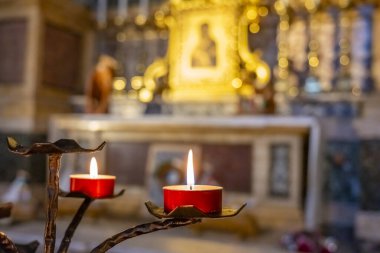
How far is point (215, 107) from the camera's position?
18.4ft

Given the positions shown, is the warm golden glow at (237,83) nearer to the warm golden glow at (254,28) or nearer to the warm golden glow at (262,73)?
the warm golden glow at (262,73)

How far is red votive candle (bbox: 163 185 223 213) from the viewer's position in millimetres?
1022

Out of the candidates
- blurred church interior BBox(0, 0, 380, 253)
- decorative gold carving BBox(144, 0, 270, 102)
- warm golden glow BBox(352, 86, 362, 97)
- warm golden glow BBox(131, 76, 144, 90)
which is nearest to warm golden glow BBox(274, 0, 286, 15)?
blurred church interior BBox(0, 0, 380, 253)

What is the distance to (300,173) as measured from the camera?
4602mm

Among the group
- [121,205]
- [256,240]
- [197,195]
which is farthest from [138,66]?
[197,195]

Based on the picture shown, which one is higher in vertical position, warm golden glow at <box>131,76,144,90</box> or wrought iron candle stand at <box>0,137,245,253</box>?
warm golden glow at <box>131,76,144,90</box>

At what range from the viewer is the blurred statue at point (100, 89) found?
551cm

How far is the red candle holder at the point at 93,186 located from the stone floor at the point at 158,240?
207cm

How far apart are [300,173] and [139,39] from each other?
9.62ft

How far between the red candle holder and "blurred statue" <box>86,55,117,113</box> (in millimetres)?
4234

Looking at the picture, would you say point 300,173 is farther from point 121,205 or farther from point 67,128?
point 67,128

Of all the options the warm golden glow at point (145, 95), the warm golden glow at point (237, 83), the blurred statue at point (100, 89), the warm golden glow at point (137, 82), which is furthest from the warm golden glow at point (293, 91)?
the blurred statue at point (100, 89)

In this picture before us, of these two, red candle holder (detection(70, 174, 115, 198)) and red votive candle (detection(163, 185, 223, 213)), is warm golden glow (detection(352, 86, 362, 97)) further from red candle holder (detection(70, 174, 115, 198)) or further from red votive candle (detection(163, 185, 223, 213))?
red votive candle (detection(163, 185, 223, 213))

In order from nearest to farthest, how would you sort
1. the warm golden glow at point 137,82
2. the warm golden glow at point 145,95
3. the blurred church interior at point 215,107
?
the blurred church interior at point 215,107
the warm golden glow at point 145,95
the warm golden glow at point 137,82
